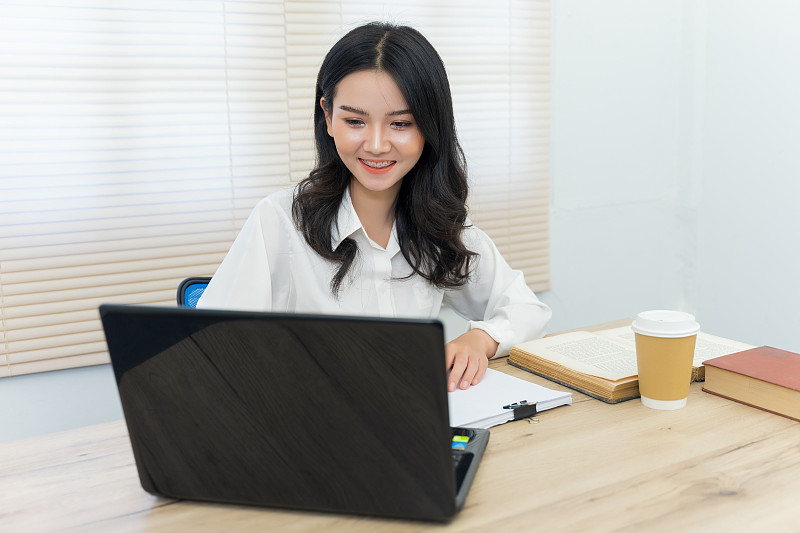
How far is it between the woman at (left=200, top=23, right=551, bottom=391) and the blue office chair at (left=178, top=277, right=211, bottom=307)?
0.42 feet

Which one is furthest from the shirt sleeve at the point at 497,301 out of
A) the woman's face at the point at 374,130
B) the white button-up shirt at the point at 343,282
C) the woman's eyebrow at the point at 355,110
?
the woman's eyebrow at the point at 355,110

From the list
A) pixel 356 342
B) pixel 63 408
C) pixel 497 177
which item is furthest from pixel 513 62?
pixel 356 342

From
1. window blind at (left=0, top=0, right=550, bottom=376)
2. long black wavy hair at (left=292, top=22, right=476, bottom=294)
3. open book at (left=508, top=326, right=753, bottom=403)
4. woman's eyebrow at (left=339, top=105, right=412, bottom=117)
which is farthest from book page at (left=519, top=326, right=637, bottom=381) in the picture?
window blind at (left=0, top=0, right=550, bottom=376)

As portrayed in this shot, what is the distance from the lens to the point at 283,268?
1604 millimetres

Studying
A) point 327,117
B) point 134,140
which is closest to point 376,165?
point 327,117

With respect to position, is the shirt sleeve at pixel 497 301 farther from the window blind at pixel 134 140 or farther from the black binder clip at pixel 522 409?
the window blind at pixel 134 140

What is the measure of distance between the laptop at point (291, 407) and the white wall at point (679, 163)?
2.44 m

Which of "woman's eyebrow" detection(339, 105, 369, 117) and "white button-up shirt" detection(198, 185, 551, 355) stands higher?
"woman's eyebrow" detection(339, 105, 369, 117)

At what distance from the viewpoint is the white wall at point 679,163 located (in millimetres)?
2918

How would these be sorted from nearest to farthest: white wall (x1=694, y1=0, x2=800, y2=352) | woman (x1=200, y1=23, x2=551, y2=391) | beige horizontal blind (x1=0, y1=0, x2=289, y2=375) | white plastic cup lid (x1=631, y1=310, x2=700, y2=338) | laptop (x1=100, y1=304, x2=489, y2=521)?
laptop (x1=100, y1=304, x2=489, y2=521) < white plastic cup lid (x1=631, y1=310, x2=700, y2=338) < woman (x1=200, y1=23, x2=551, y2=391) < beige horizontal blind (x1=0, y1=0, x2=289, y2=375) < white wall (x1=694, y1=0, x2=800, y2=352)

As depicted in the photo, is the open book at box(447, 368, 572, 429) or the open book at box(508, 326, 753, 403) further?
the open book at box(508, 326, 753, 403)

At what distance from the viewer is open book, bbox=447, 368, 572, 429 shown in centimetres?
110

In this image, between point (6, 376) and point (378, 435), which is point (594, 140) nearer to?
point (6, 376)

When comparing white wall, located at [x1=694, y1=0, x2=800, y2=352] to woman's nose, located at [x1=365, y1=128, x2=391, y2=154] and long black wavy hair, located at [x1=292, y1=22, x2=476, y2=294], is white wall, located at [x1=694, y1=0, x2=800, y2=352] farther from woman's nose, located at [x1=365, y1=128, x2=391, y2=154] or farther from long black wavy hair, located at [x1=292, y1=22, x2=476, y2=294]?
woman's nose, located at [x1=365, y1=128, x2=391, y2=154]
